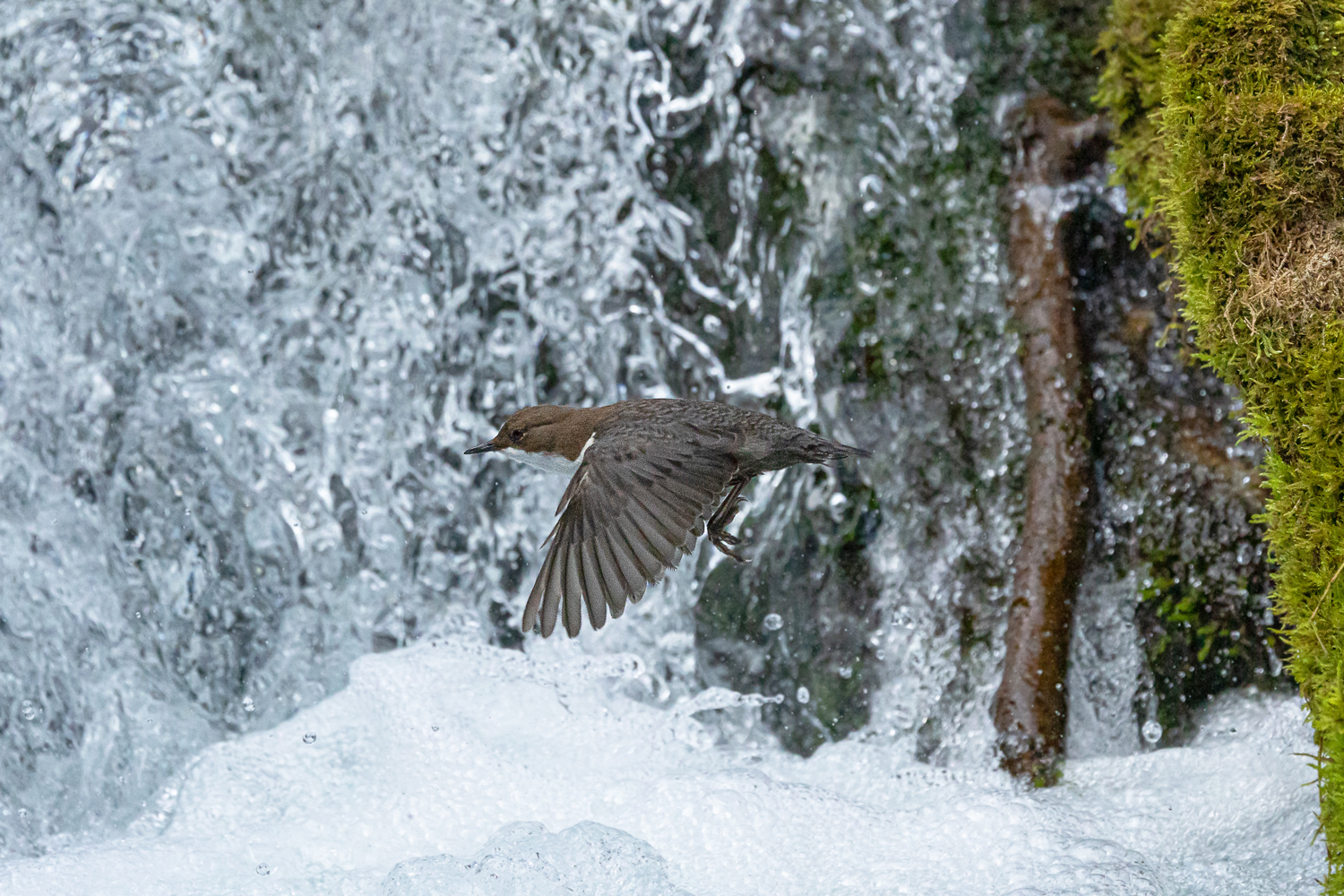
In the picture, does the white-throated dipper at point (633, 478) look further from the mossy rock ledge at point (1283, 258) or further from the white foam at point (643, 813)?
the mossy rock ledge at point (1283, 258)

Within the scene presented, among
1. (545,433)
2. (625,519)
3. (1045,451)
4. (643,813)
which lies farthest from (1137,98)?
(643,813)

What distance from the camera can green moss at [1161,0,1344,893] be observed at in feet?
9.09

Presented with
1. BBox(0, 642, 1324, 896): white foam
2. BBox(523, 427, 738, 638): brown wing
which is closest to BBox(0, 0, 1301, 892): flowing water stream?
BBox(0, 642, 1324, 896): white foam

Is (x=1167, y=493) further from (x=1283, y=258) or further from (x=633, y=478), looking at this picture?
(x=633, y=478)

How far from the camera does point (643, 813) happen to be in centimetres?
373

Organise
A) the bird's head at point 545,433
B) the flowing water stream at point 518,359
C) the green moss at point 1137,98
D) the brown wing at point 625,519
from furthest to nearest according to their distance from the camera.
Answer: the flowing water stream at point 518,359 → the green moss at point 1137,98 → the bird's head at point 545,433 → the brown wing at point 625,519

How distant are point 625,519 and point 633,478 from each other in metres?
0.12

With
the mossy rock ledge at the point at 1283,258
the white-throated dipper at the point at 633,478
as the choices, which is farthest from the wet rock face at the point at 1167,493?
the white-throated dipper at the point at 633,478

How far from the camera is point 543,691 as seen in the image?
445cm

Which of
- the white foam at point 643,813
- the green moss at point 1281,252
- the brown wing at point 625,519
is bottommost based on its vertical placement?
the white foam at point 643,813

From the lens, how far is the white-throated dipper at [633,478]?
279 centimetres

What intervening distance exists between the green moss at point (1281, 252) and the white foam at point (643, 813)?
0.62m

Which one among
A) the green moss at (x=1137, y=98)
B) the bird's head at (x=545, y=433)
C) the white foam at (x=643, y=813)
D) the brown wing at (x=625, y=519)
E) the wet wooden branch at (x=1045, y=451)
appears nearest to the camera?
the brown wing at (x=625, y=519)

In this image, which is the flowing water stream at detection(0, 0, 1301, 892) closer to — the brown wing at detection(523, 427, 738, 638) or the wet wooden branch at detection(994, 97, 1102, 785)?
the wet wooden branch at detection(994, 97, 1102, 785)
